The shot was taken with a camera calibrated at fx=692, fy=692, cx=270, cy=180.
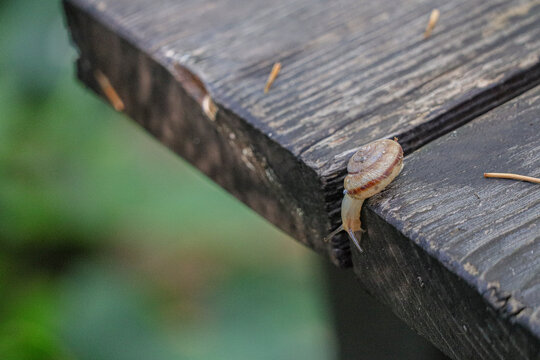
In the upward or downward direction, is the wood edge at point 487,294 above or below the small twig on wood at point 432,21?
below

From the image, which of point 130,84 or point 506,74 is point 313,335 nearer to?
point 130,84

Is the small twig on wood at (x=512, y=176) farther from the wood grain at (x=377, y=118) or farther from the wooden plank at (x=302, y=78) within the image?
the wooden plank at (x=302, y=78)

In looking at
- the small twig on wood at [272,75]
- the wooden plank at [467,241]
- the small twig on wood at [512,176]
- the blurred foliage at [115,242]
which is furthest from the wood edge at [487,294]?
the blurred foliage at [115,242]

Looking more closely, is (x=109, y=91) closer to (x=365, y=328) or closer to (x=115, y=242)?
(x=365, y=328)

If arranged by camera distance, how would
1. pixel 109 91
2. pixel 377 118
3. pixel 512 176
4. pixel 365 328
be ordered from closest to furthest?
pixel 512 176, pixel 377 118, pixel 365 328, pixel 109 91

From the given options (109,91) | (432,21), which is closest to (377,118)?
(432,21)

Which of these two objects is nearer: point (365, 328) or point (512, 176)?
point (512, 176)
